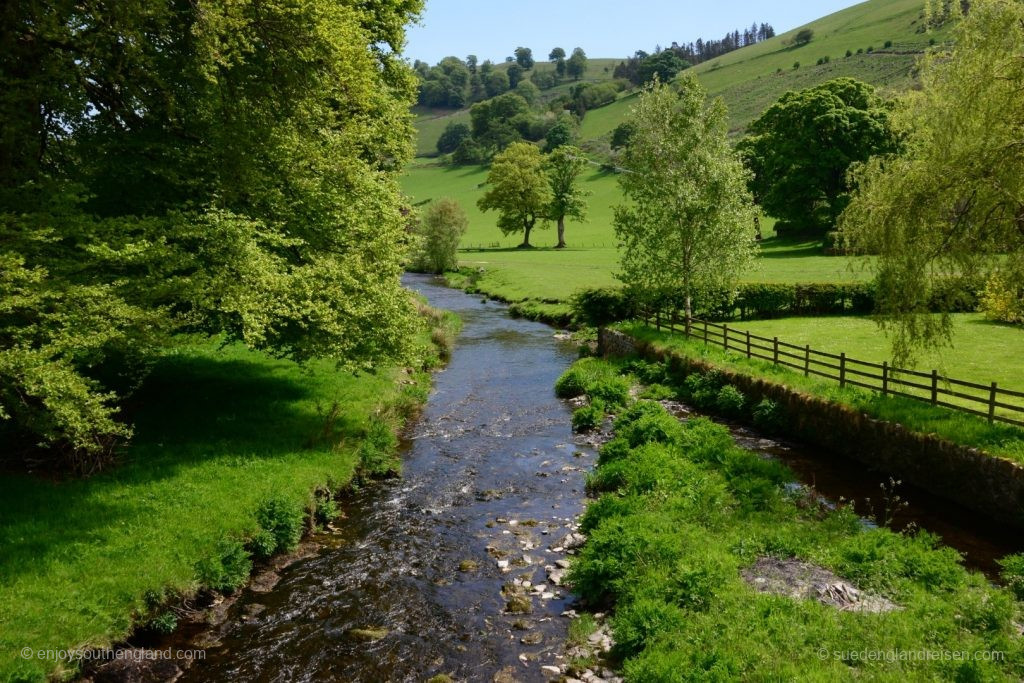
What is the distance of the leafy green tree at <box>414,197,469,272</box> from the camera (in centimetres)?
7806

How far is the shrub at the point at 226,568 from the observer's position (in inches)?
514

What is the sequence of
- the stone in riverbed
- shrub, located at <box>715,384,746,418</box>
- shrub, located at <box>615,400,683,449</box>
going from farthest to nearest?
shrub, located at <box>715,384,746,418</box>
shrub, located at <box>615,400,683,449</box>
the stone in riverbed

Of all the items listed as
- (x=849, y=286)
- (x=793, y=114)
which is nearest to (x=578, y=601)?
(x=849, y=286)

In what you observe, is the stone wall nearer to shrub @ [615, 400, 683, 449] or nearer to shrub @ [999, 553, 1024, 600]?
shrub @ [999, 553, 1024, 600]

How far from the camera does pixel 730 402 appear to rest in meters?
24.8

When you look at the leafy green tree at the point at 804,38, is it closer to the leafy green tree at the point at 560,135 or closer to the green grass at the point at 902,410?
the leafy green tree at the point at 560,135

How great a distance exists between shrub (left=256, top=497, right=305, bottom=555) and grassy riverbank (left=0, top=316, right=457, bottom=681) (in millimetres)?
194

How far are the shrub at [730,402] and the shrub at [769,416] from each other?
1.12 meters

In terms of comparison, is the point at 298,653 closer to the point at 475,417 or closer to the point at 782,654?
the point at 782,654

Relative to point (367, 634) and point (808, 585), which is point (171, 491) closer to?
point (367, 634)

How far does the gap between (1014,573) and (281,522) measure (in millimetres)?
14887

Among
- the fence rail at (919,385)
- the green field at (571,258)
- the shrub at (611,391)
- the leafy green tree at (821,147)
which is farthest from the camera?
the leafy green tree at (821,147)

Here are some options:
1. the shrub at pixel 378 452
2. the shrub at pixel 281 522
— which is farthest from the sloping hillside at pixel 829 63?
the shrub at pixel 281 522

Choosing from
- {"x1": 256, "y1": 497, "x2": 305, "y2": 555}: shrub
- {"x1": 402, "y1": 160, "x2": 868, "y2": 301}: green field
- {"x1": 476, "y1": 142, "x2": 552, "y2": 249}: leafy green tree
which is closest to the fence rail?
{"x1": 402, "y1": 160, "x2": 868, "y2": 301}: green field
